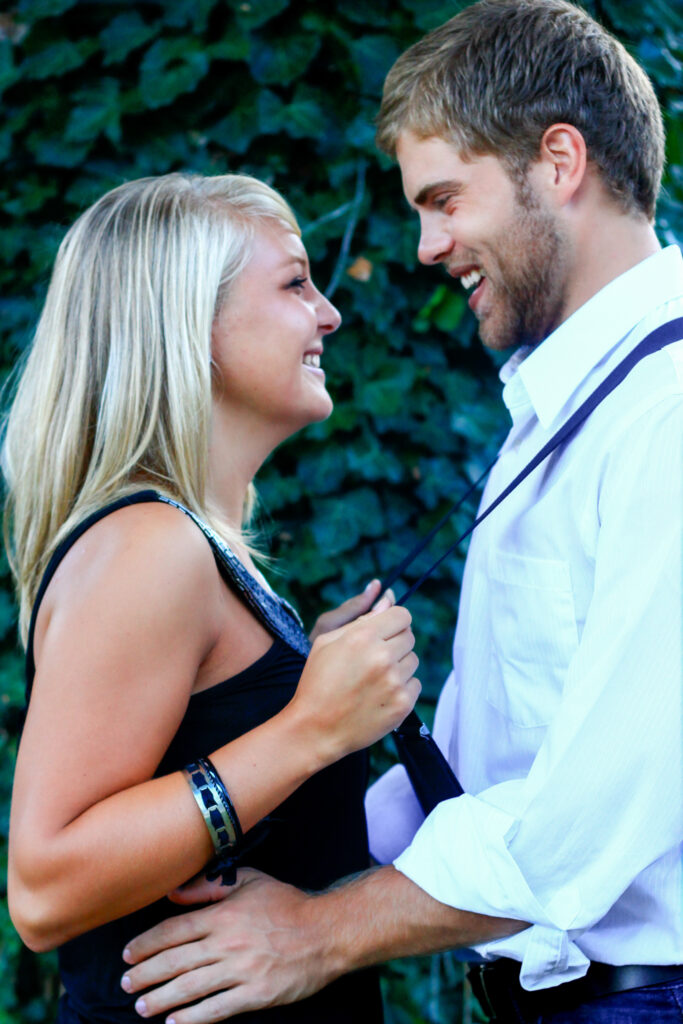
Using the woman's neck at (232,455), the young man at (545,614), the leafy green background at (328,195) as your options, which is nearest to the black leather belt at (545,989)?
the young man at (545,614)

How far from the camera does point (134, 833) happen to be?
4.20 ft

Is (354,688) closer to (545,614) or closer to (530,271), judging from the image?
(545,614)

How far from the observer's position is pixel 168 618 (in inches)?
53.2

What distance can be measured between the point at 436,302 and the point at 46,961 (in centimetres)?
218

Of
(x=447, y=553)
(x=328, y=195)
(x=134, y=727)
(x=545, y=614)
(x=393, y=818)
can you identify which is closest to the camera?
(x=134, y=727)

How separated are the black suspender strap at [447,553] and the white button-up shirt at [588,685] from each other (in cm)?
2

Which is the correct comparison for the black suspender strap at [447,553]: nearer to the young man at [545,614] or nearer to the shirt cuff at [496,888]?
the young man at [545,614]

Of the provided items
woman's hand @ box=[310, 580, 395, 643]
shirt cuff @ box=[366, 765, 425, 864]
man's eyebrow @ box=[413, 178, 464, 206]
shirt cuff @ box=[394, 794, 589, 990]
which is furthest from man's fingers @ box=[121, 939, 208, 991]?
man's eyebrow @ box=[413, 178, 464, 206]

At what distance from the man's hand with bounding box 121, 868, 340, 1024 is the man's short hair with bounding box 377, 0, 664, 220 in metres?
1.35

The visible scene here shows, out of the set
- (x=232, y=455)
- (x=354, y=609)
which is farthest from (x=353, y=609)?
(x=232, y=455)

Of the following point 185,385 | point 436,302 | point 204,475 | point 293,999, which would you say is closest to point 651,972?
point 293,999

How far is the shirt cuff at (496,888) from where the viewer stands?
1248mm

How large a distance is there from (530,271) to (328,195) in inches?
41.3

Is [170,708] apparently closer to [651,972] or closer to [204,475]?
[204,475]
